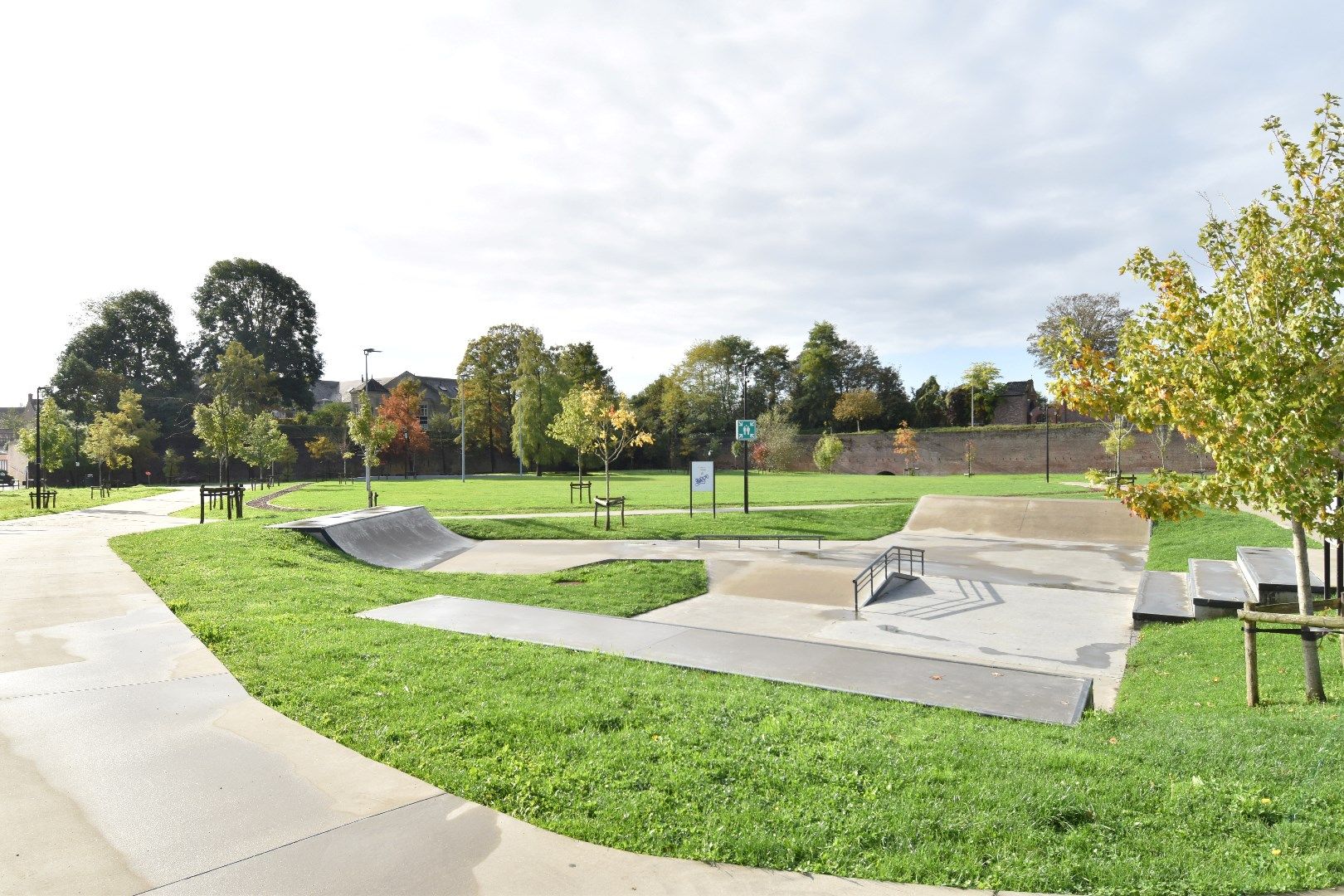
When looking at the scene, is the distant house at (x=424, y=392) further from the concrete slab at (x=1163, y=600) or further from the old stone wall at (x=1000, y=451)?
the concrete slab at (x=1163, y=600)

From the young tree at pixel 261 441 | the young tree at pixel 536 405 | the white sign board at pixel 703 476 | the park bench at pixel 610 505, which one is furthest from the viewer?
the young tree at pixel 536 405

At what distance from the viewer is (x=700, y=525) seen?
20016 mm

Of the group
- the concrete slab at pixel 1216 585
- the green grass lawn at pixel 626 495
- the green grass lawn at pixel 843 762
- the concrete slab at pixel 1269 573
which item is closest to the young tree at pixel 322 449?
the green grass lawn at pixel 626 495

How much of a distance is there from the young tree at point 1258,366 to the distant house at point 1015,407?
73348mm

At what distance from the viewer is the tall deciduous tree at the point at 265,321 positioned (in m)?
68.1

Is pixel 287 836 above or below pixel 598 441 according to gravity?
below

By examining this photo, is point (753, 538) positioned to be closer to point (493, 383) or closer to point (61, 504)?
point (61, 504)

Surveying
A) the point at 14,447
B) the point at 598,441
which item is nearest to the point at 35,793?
the point at 598,441

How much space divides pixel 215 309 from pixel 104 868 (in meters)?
77.8

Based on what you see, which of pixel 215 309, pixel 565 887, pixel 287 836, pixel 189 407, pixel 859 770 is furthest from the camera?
pixel 215 309

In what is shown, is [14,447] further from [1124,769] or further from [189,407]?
[1124,769]

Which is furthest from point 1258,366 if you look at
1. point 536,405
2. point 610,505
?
point 536,405

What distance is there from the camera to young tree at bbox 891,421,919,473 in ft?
207

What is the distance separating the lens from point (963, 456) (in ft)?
207
